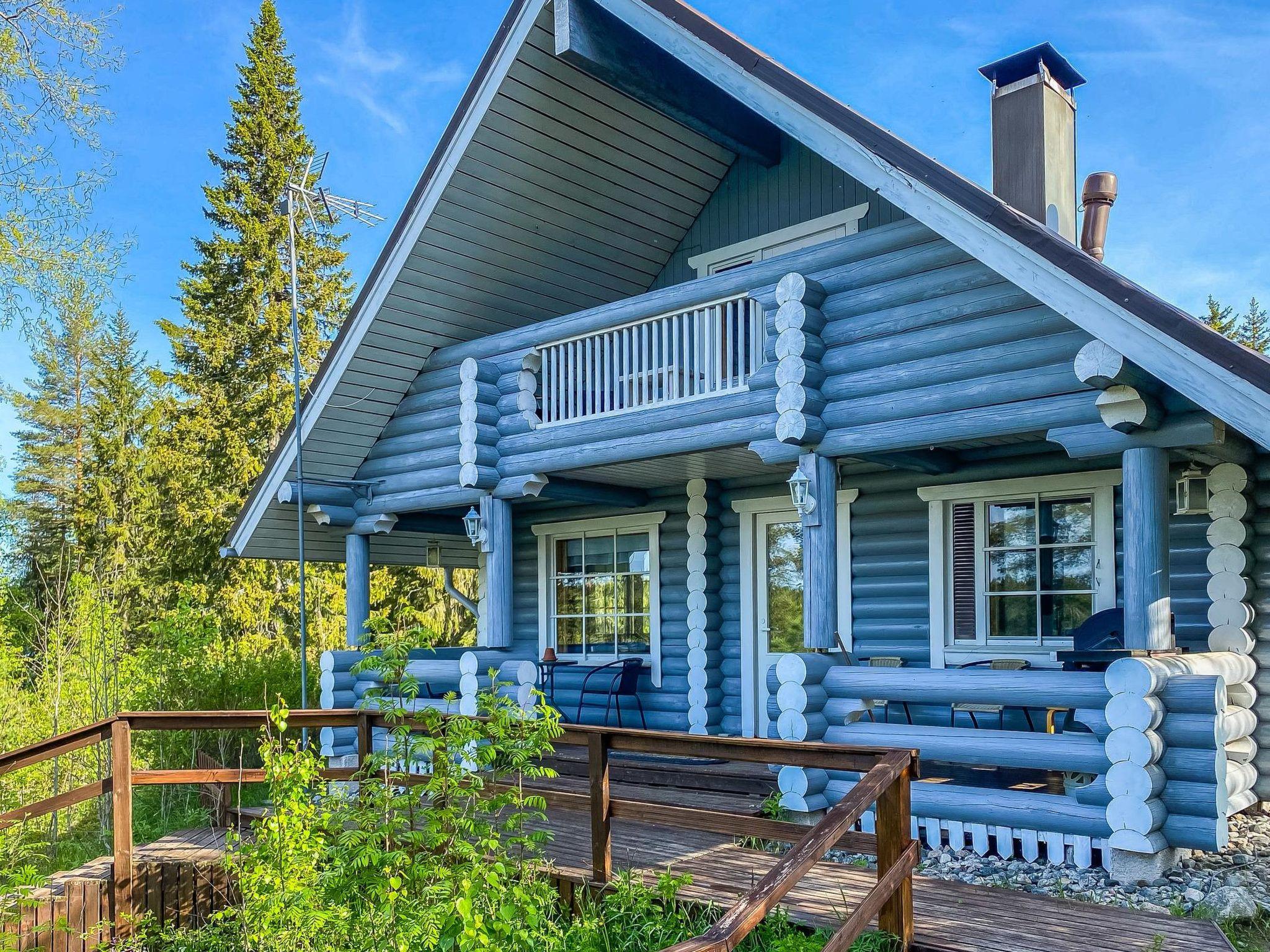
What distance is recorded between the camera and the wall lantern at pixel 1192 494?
6.68 meters

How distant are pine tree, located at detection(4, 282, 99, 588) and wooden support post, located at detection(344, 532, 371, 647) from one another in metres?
14.9

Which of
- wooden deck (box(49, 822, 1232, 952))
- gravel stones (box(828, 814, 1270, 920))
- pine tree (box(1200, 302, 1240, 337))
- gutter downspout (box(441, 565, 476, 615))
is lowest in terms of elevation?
gravel stones (box(828, 814, 1270, 920))

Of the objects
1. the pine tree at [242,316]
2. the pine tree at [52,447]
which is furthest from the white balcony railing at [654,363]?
the pine tree at [52,447]

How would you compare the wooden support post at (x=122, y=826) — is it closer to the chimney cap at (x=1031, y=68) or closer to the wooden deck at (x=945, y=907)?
the wooden deck at (x=945, y=907)

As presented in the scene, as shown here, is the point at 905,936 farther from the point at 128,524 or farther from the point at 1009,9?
the point at 1009,9

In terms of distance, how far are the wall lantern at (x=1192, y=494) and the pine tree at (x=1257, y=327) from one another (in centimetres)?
2155

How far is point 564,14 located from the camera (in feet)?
25.3

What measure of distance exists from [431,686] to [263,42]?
15.6 meters

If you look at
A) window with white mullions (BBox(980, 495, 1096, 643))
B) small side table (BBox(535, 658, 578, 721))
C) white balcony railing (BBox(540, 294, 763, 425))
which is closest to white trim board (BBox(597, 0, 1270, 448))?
white balcony railing (BBox(540, 294, 763, 425))

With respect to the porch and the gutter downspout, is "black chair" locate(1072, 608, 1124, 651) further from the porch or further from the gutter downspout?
the gutter downspout

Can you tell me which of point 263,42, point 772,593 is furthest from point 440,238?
point 263,42

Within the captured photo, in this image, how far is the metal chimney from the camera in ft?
26.2

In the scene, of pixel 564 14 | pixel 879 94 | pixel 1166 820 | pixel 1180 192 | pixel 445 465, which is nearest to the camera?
pixel 1166 820

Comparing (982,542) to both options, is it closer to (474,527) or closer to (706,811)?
(706,811)
